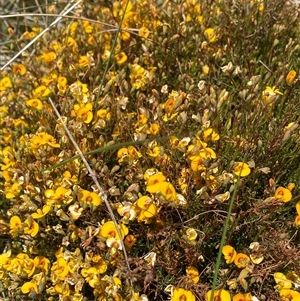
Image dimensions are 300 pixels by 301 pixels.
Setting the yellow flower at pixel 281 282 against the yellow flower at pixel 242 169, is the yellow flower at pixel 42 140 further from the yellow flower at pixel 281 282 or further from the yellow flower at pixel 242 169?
the yellow flower at pixel 281 282

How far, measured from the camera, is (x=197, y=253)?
1736 mm

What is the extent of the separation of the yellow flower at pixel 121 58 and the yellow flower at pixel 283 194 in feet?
3.26

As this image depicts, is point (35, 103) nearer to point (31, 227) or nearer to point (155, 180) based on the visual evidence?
point (31, 227)

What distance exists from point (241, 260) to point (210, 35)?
1.10m

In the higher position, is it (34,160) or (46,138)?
(46,138)

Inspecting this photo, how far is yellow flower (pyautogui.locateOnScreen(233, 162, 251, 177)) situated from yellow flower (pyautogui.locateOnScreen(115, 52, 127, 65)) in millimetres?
872

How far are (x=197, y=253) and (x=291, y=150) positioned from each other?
560mm

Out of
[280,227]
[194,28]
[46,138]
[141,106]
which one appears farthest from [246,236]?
[194,28]

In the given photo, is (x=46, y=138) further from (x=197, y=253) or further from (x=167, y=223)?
(x=197, y=253)

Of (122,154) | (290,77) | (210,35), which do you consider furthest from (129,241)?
(210,35)

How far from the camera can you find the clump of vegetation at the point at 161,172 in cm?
173

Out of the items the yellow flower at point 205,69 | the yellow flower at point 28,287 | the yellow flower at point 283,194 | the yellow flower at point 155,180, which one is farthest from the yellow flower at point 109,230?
the yellow flower at point 205,69

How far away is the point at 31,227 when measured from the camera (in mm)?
1856

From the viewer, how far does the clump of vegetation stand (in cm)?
173
